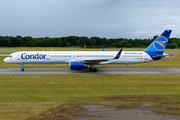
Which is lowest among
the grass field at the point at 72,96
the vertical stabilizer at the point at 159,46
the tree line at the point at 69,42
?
the grass field at the point at 72,96

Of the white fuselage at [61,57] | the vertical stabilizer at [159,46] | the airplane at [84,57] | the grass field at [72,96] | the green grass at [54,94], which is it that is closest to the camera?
the grass field at [72,96]

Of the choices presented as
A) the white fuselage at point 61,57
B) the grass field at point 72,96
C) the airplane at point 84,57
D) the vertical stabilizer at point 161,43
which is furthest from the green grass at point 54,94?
the vertical stabilizer at point 161,43

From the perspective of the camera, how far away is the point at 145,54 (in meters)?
29.0

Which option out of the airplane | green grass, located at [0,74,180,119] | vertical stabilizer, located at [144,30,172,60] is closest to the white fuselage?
the airplane

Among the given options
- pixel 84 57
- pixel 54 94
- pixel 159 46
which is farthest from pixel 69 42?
pixel 54 94

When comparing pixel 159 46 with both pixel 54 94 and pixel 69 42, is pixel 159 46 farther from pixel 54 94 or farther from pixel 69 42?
pixel 69 42

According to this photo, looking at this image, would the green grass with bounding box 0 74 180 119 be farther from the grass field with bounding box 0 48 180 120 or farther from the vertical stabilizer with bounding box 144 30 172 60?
the vertical stabilizer with bounding box 144 30 172 60

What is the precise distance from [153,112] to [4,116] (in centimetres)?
888

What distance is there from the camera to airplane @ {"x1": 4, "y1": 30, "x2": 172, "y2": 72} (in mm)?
26719

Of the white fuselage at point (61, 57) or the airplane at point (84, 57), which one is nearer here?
the airplane at point (84, 57)

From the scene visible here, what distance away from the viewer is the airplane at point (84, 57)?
26.7m

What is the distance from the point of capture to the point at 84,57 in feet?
91.8

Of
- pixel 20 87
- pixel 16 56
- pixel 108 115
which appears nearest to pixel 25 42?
pixel 16 56

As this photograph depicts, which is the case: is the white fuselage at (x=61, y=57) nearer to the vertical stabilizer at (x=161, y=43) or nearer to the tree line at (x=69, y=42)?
the vertical stabilizer at (x=161, y=43)
